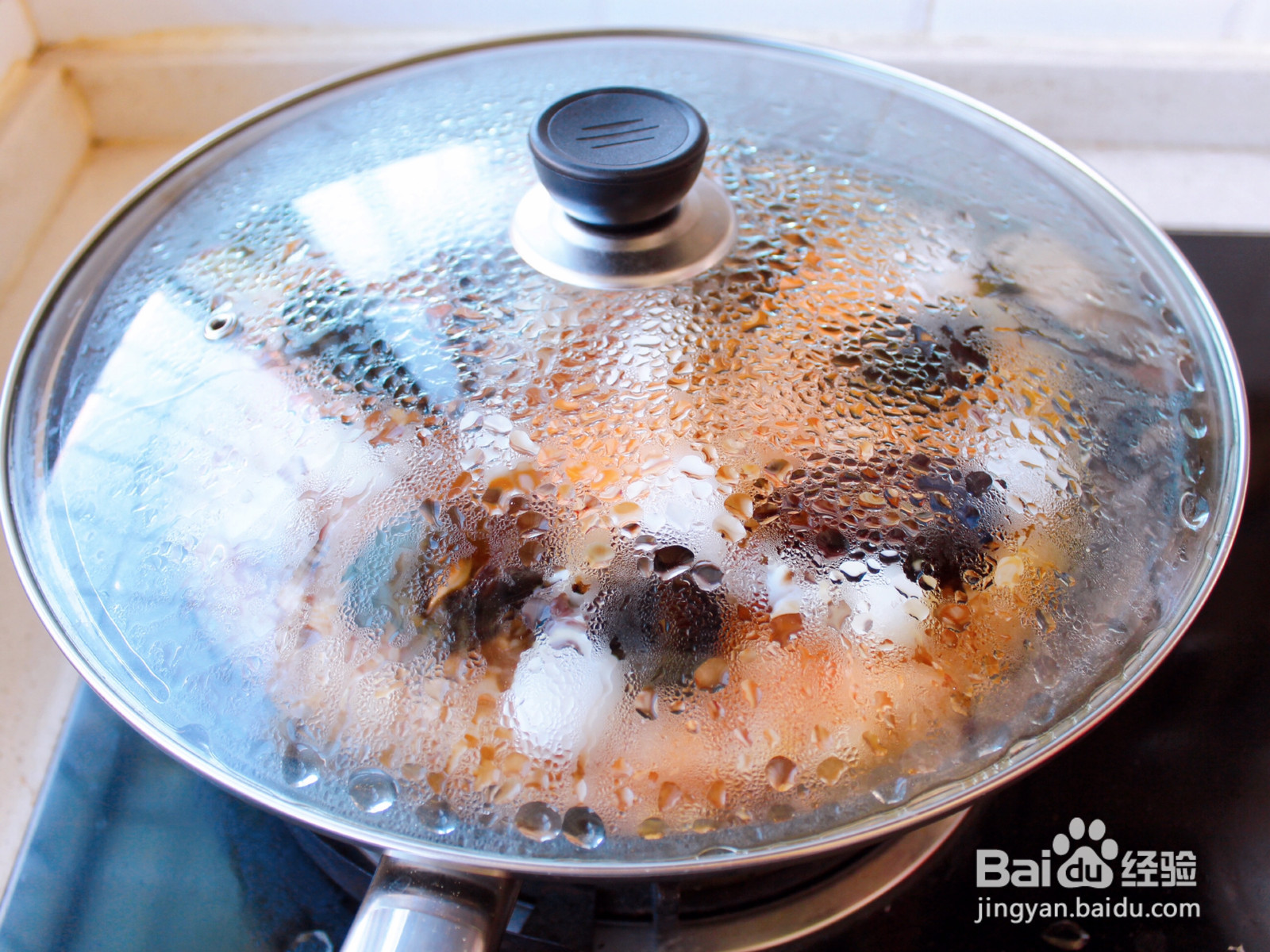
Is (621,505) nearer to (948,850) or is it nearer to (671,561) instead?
(671,561)

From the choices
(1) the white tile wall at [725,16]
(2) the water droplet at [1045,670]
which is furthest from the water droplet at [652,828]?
(1) the white tile wall at [725,16]

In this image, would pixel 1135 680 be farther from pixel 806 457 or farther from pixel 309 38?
pixel 309 38

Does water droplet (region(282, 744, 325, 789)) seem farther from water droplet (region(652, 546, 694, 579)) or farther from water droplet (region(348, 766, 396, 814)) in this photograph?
water droplet (region(652, 546, 694, 579))

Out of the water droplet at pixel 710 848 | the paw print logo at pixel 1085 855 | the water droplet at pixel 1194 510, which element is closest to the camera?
the water droplet at pixel 710 848

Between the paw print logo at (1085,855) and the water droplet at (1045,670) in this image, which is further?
Answer: the paw print logo at (1085,855)

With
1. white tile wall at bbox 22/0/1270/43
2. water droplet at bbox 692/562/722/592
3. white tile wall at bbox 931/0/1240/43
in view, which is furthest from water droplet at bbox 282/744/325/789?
white tile wall at bbox 931/0/1240/43

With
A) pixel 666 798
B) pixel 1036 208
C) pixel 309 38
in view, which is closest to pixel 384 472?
pixel 666 798

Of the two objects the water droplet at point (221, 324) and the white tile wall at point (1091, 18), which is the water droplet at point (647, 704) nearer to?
the water droplet at point (221, 324)
